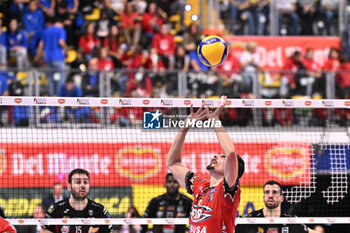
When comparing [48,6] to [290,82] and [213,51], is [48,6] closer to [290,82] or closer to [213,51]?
[290,82]

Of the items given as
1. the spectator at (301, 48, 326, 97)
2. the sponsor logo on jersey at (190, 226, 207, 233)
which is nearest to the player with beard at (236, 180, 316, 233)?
the sponsor logo on jersey at (190, 226, 207, 233)

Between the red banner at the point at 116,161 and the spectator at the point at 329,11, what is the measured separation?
25.2 feet

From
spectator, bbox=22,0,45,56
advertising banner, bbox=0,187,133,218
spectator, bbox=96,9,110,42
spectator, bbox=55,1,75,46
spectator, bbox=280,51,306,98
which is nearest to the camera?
advertising banner, bbox=0,187,133,218

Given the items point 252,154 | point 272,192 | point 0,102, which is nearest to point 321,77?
point 252,154

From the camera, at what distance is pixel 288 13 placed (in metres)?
21.0

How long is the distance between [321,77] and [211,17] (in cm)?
523

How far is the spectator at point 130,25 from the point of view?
18891mm

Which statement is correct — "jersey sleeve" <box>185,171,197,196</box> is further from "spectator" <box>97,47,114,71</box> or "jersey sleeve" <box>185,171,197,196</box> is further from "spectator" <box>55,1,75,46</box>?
"spectator" <box>55,1,75,46</box>

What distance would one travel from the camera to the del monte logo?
1472 cm

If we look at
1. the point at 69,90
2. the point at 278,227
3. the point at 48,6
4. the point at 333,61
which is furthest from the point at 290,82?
the point at 48,6

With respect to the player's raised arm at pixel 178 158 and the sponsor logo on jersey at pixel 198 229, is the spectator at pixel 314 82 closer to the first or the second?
the player's raised arm at pixel 178 158

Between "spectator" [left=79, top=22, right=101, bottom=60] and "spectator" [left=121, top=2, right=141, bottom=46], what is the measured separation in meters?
0.98

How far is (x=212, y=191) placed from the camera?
8.84 meters

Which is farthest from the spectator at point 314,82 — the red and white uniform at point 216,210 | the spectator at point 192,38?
the red and white uniform at point 216,210
